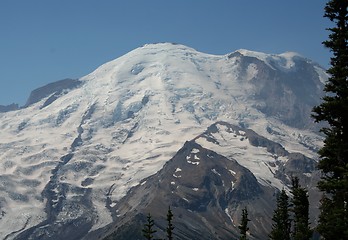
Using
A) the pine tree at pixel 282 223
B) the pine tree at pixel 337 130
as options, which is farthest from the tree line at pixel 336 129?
the pine tree at pixel 282 223

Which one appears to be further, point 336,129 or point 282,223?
point 282,223

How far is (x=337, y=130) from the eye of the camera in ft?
128

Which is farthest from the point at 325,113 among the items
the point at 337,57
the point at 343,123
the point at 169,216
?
the point at 169,216

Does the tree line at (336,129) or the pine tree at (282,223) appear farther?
the pine tree at (282,223)

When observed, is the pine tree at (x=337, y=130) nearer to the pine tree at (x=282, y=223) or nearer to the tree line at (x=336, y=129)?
the tree line at (x=336, y=129)

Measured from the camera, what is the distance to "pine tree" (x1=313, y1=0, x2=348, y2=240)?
3722 centimetres

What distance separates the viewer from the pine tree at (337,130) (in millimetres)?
37219

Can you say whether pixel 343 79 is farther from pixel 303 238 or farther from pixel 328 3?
pixel 303 238

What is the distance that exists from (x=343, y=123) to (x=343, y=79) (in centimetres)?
291

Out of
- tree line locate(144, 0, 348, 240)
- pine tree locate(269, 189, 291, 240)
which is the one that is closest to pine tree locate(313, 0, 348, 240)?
tree line locate(144, 0, 348, 240)

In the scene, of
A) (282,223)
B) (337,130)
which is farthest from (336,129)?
(282,223)

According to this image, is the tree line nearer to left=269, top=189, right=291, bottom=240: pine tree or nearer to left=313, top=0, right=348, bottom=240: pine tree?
left=313, top=0, right=348, bottom=240: pine tree

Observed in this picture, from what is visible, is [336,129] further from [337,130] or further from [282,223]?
[282,223]

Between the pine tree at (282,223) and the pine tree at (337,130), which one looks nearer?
the pine tree at (337,130)
